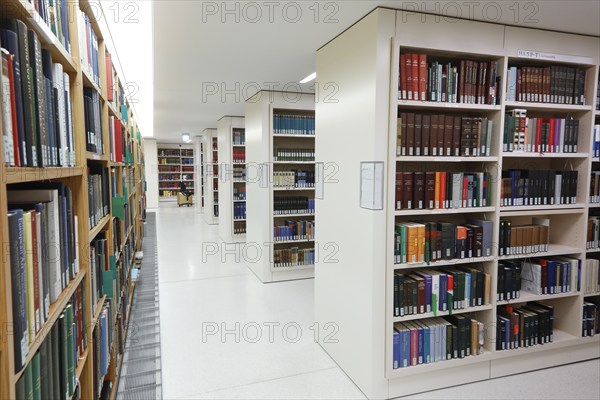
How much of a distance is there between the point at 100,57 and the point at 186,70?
1.50 m

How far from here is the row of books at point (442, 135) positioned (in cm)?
241

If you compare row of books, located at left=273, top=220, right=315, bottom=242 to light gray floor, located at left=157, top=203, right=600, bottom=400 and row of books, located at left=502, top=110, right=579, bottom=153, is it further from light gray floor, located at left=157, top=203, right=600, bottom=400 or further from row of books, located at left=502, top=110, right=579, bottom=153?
row of books, located at left=502, top=110, right=579, bottom=153

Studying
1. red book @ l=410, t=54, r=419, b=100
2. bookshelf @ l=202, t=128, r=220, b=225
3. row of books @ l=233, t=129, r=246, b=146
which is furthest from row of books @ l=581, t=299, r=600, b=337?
bookshelf @ l=202, t=128, r=220, b=225

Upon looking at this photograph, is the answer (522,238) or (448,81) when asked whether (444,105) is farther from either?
(522,238)

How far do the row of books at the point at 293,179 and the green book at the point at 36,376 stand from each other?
4.13 metres

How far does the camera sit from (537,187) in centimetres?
272

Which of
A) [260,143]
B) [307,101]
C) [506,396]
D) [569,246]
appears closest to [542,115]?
[569,246]

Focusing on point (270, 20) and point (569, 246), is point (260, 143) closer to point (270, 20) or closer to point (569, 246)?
point (270, 20)

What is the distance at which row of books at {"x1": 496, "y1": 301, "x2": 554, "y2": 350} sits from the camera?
8.79ft

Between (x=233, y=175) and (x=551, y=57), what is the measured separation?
207 inches

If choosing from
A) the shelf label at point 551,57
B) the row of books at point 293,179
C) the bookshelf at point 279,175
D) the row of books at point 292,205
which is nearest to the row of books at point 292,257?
the bookshelf at point 279,175

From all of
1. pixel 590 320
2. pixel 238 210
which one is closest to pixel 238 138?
pixel 238 210

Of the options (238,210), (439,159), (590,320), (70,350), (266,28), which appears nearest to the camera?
(70,350)

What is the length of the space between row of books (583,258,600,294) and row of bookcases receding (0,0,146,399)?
3.42 m
